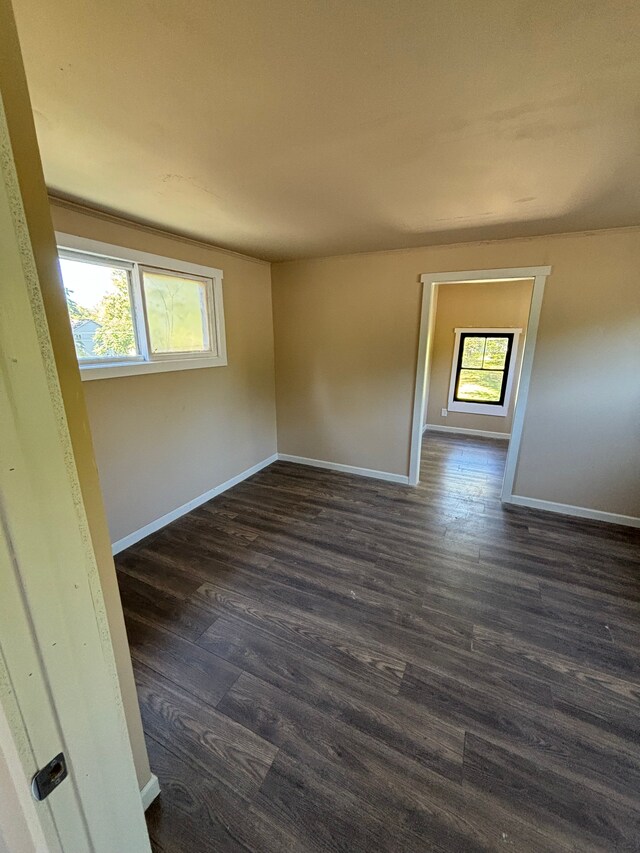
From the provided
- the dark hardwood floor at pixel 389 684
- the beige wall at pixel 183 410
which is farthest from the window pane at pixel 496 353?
the beige wall at pixel 183 410

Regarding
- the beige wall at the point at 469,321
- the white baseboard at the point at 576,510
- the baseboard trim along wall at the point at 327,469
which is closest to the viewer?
the baseboard trim along wall at the point at 327,469

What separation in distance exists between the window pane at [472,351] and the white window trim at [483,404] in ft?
0.37

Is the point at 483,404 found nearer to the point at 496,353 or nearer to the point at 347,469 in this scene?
the point at 496,353

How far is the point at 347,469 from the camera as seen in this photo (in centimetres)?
412

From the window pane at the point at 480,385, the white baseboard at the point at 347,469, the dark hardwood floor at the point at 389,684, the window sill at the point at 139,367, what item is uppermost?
the window sill at the point at 139,367

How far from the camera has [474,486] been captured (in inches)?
149

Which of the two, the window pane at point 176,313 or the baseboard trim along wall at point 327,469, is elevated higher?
the window pane at point 176,313

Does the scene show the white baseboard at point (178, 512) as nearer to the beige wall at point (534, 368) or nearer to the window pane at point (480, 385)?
the beige wall at point (534, 368)

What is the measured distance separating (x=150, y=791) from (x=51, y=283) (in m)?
1.67

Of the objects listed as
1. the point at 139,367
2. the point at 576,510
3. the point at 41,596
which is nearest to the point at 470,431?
the point at 576,510

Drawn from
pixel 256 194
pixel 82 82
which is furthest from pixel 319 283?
pixel 82 82

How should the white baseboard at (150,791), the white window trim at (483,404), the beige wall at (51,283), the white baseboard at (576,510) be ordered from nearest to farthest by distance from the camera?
the beige wall at (51,283), the white baseboard at (150,791), the white baseboard at (576,510), the white window trim at (483,404)

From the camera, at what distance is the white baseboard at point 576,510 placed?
117 inches

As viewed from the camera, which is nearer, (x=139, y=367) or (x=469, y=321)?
(x=139, y=367)
